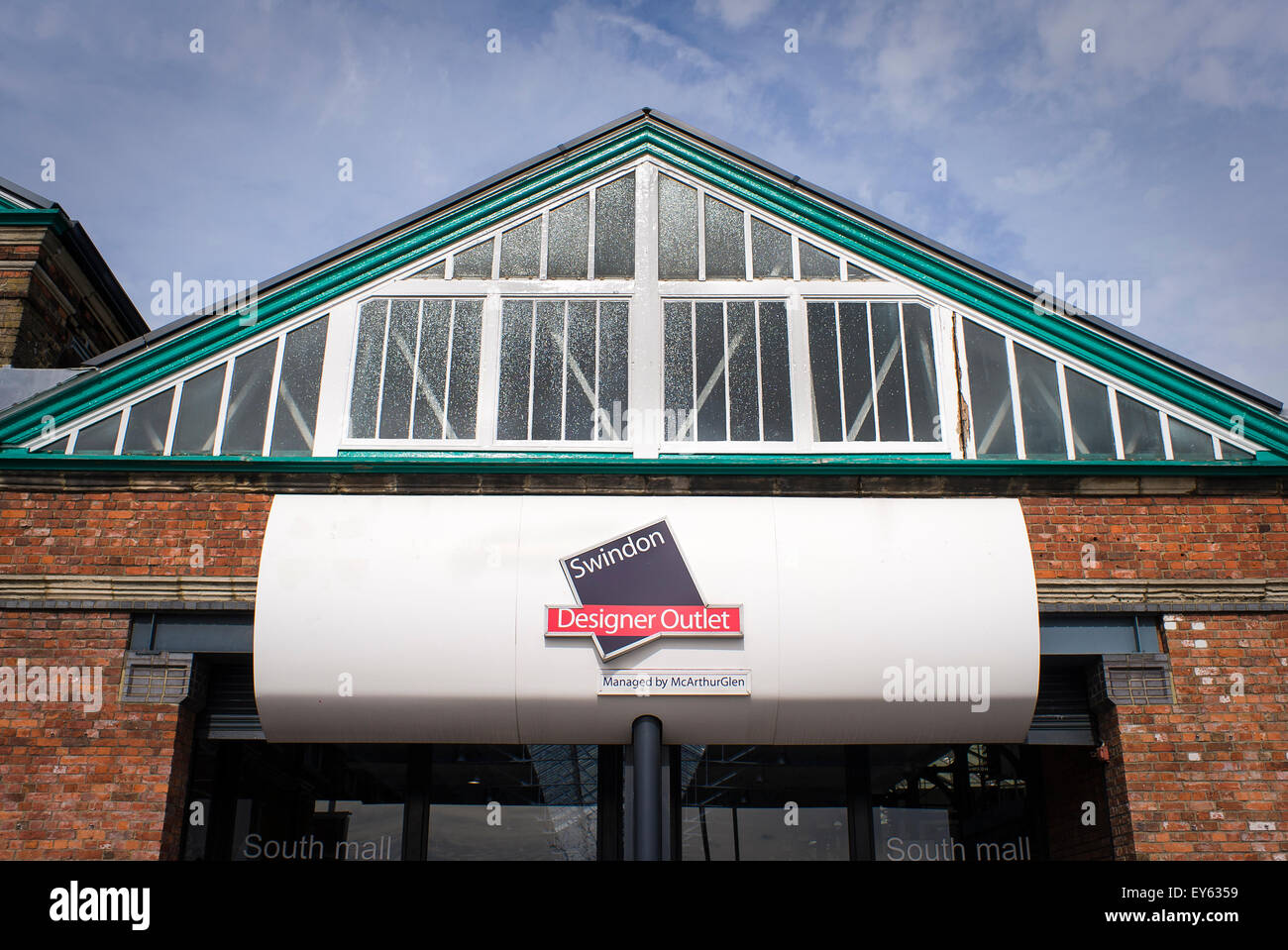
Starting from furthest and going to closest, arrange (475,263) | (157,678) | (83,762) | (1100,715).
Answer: (475,263) < (1100,715) < (157,678) < (83,762)

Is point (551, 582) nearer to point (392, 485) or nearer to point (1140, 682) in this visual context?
point (392, 485)

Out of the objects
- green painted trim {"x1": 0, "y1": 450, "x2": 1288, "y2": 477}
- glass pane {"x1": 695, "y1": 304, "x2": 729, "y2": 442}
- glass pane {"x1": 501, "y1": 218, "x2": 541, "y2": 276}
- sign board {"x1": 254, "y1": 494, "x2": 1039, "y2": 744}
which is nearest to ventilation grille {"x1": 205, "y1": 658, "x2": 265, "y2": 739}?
sign board {"x1": 254, "y1": 494, "x2": 1039, "y2": 744}

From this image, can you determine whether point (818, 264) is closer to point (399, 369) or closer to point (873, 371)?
point (873, 371)

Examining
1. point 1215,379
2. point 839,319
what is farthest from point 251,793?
point 1215,379

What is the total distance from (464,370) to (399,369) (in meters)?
0.66

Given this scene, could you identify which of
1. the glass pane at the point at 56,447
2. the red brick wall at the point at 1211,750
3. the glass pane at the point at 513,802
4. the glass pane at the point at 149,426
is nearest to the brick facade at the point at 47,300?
the glass pane at the point at 56,447

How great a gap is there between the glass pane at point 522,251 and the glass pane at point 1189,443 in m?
6.65

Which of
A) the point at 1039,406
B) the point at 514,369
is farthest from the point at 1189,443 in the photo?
the point at 514,369

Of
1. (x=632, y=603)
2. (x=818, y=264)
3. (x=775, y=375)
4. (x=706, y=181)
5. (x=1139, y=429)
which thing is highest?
(x=706, y=181)

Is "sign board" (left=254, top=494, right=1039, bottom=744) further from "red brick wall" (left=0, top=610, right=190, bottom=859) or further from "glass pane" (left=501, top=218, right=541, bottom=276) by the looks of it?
"glass pane" (left=501, top=218, right=541, bottom=276)

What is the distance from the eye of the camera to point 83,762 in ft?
27.4

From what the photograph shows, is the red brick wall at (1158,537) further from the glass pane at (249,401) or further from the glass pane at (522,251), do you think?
the glass pane at (249,401)

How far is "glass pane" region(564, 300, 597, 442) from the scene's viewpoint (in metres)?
9.65
